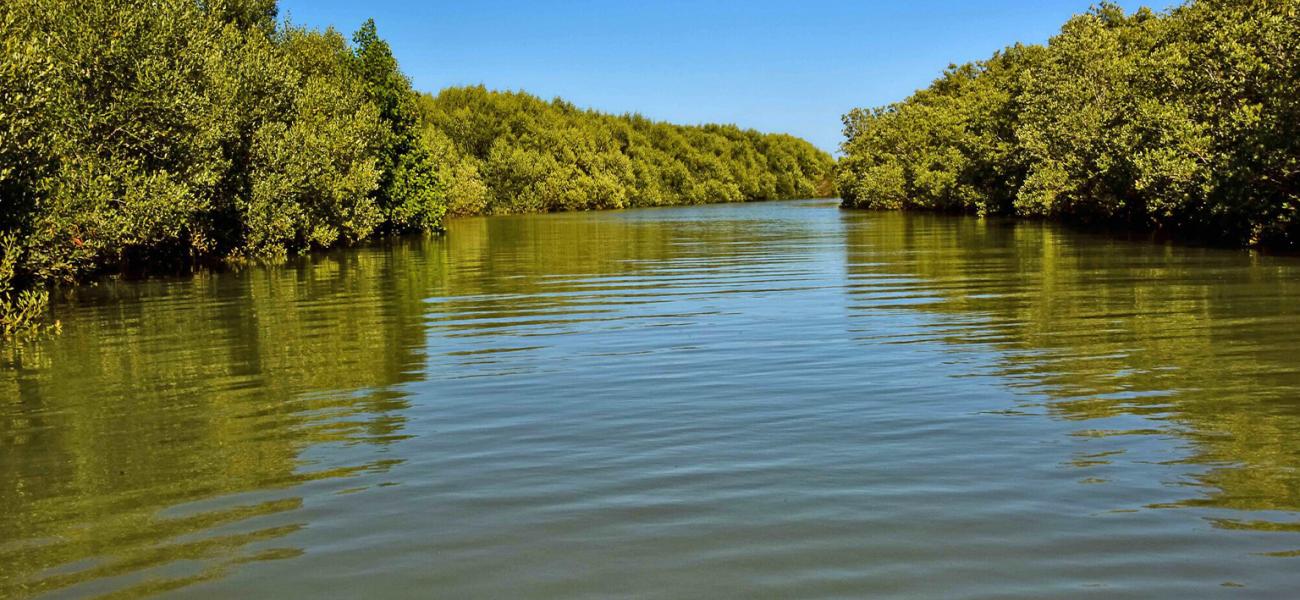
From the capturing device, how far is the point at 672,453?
8688 mm

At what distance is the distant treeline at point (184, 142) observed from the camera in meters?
21.3

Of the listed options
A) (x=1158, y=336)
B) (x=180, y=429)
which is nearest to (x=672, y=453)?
(x=180, y=429)

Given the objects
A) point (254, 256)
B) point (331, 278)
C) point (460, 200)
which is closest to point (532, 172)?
point (460, 200)

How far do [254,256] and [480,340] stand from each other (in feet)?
84.5

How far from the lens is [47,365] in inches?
589

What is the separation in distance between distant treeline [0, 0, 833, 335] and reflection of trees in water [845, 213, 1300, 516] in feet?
57.3

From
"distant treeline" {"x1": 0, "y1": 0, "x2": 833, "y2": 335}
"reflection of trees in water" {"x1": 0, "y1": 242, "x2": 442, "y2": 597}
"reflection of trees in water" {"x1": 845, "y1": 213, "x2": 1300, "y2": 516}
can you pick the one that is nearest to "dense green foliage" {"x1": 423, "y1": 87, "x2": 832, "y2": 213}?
"distant treeline" {"x1": 0, "y1": 0, "x2": 833, "y2": 335}

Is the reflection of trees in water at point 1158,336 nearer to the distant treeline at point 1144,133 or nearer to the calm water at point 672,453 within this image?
the calm water at point 672,453

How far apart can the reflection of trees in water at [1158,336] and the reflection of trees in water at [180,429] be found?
668 cm

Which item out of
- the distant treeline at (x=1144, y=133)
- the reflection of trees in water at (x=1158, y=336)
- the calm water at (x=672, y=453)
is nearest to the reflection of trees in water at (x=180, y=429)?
the calm water at (x=672, y=453)

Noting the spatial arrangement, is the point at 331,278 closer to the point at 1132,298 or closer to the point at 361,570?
the point at 1132,298

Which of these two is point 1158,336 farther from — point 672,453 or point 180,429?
point 180,429

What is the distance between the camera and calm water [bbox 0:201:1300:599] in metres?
5.95

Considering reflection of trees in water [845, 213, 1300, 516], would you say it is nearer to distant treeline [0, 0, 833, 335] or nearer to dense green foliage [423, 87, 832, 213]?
distant treeline [0, 0, 833, 335]
